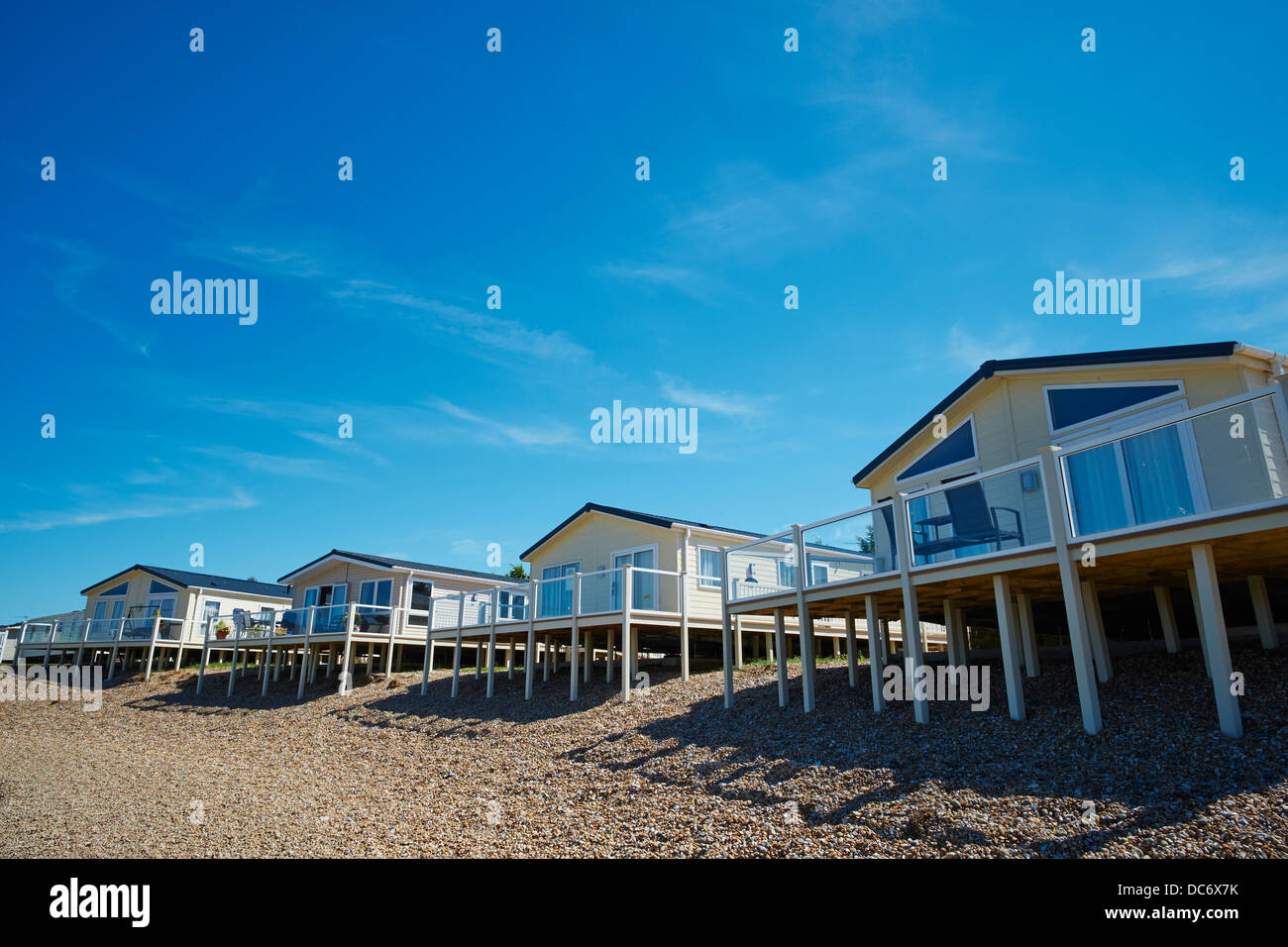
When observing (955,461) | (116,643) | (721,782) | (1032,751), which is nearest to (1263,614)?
(1032,751)

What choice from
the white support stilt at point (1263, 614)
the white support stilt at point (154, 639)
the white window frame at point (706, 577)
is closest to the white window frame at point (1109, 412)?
the white support stilt at point (1263, 614)

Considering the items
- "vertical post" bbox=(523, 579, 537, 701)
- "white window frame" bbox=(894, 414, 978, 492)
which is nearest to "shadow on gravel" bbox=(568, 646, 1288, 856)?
"white window frame" bbox=(894, 414, 978, 492)

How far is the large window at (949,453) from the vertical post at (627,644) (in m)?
6.39

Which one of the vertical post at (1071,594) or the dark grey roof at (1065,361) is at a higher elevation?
the dark grey roof at (1065,361)

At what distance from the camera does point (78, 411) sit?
23969mm

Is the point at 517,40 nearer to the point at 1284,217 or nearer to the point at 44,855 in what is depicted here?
the point at 1284,217

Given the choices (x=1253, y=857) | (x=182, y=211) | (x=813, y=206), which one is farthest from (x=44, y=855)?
(x=813, y=206)

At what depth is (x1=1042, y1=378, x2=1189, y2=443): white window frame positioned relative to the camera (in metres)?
11.1

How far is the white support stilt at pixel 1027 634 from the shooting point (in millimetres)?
11570

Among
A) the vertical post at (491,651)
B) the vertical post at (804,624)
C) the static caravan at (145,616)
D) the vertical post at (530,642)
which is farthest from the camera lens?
the static caravan at (145,616)

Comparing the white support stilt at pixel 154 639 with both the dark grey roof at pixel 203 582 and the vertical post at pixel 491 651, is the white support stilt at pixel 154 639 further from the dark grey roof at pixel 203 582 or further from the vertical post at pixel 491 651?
the vertical post at pixel 491 651

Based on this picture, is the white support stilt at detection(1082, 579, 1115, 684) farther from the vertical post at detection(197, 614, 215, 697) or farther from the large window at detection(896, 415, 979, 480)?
the vertical post at detection(197, 614, 215, 697)

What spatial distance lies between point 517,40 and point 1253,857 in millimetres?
16282

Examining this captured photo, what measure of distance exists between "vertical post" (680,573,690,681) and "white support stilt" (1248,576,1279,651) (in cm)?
1024
